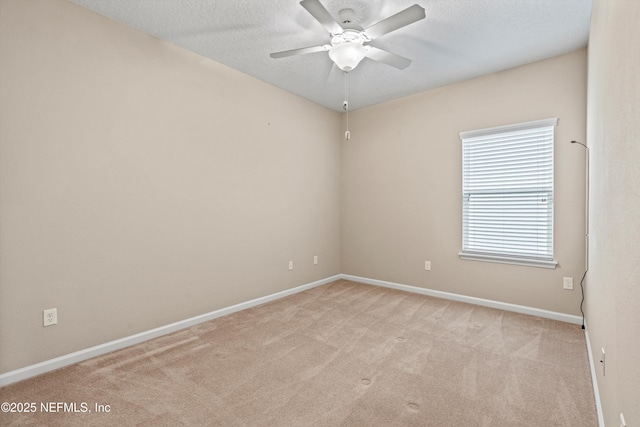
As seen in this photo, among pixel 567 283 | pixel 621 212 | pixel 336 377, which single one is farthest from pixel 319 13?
pixel 567 283

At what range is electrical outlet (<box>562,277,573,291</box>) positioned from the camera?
10.5 feet

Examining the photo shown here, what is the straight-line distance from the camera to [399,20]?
2025 millimetres

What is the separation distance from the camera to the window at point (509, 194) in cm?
335

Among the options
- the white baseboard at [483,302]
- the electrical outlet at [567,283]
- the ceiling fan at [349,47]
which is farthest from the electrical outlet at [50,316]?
the electrical outlet at [567,283]

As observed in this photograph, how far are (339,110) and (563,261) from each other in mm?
3655

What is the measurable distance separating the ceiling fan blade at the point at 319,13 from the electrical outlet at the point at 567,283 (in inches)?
134

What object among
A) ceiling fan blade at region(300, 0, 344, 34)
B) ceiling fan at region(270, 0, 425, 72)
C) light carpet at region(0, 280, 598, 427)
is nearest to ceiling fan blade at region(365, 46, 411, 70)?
ceiling fan at region(270, 0, 425, 72)

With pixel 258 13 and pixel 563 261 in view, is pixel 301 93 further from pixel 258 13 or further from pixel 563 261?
pixel 563 261

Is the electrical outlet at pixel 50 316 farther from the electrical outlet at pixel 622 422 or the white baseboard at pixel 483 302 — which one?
the white baseboard at pixel 483 302

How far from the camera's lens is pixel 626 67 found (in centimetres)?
114

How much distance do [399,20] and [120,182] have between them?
259 cm

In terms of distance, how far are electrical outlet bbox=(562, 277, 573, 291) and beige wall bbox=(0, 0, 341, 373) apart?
3.28 meters

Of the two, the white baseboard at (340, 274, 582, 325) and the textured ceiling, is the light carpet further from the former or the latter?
the textured ceiling

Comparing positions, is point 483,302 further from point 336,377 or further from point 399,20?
point 399,20
